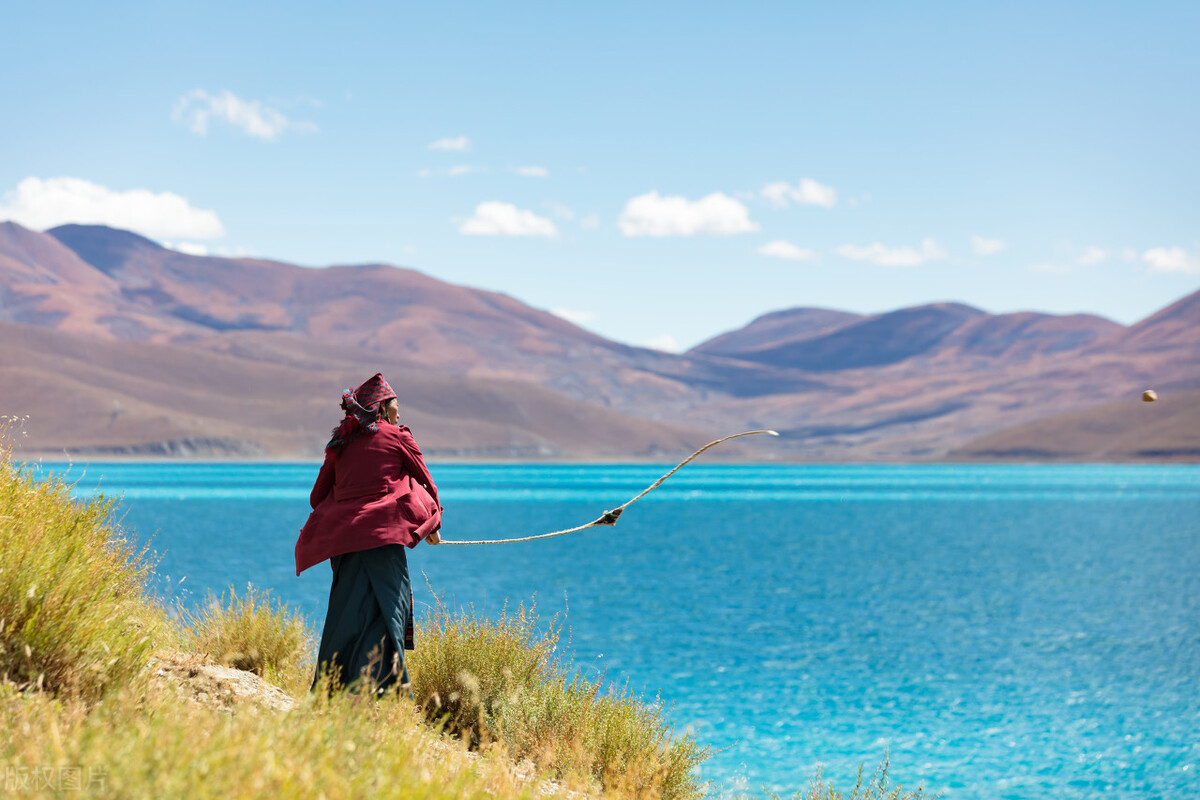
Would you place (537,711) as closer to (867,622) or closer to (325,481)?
(325,481)

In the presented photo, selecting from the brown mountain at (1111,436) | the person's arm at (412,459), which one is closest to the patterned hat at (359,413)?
the person's arm at (412,459)

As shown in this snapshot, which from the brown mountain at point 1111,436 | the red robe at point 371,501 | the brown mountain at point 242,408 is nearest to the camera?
the red robe at point 371,501

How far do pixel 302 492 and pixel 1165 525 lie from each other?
54.0 meters

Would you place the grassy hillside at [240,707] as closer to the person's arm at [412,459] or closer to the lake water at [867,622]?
the lake water at [867,622]

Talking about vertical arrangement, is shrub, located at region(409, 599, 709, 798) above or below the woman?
below

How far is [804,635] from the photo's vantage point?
19.4 m

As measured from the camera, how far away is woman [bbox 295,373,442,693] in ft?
17.1

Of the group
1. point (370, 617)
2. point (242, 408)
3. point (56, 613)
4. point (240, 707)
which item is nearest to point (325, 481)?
point (370, 617)

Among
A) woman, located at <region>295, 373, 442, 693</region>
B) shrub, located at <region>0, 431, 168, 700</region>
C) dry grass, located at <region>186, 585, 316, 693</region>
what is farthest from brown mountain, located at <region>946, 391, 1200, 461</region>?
shrub, located at <region>0, 431, 168, 700</region>

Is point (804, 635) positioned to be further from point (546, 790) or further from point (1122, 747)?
point (546, 790)

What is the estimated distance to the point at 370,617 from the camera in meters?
5.24

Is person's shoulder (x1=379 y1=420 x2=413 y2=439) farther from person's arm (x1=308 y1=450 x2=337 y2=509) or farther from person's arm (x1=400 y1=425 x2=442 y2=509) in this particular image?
person's arm (x1=308 y1=450 x2=337 y2=509)

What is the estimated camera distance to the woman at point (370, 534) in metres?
5.21

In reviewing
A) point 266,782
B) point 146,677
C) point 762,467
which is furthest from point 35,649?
point 762,467
